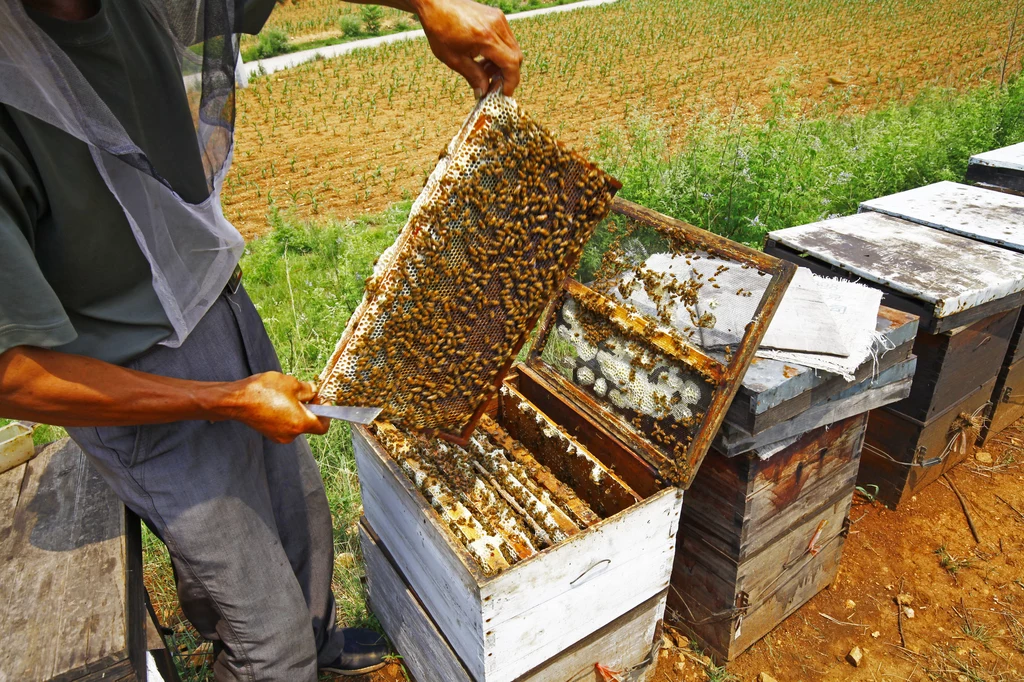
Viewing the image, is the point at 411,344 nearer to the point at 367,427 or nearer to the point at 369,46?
the point at 367,427

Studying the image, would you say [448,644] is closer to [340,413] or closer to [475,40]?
[340,413]

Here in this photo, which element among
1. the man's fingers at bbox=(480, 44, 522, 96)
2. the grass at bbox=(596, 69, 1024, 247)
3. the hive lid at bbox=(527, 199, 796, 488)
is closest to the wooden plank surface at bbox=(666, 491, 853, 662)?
the hive lid at bbox=(527, 199, 796, 488)

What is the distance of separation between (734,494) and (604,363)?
72 centimetres

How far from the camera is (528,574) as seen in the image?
2025mm

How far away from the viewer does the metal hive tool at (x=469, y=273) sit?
6.70 ft

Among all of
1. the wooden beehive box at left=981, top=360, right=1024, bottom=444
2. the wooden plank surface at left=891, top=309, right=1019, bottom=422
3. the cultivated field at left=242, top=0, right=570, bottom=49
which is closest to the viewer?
the wooden plank surface at left=891, top=309, right=1019, bottom=422

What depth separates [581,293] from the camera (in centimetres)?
285

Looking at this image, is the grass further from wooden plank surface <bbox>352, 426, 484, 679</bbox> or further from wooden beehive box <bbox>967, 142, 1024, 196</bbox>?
wooden plank surface <bbox>352, 426, 484, 679</bbox>

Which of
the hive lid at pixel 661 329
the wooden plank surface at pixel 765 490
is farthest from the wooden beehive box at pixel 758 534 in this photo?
the hive lid at pixel 661 329

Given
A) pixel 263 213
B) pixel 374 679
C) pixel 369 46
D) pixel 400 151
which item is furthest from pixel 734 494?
pixel 369 46

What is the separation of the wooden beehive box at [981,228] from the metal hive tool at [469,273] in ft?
7.23

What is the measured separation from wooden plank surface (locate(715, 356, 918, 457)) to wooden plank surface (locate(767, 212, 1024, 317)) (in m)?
0.42

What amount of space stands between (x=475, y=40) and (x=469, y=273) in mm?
722

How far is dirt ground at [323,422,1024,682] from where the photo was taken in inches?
116
